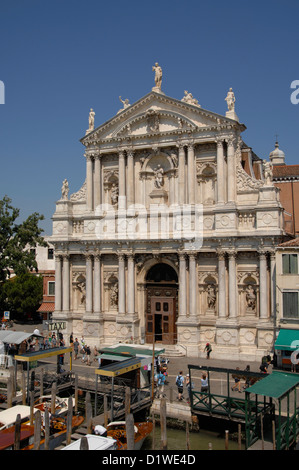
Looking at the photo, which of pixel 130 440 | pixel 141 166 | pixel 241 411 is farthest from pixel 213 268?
pixel 130 440

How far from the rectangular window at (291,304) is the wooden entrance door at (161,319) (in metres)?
8.24

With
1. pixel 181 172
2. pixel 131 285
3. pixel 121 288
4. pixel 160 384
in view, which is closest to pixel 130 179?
pixel 181 172

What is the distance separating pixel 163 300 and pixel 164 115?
1267cm

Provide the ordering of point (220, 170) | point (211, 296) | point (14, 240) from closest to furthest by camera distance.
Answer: point (220, 170)
point (211, 296)
point (14, 240)

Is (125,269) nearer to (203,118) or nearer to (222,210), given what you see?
(222,210)

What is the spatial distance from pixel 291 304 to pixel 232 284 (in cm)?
415

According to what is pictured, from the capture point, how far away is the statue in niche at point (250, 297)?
3039 centimetres

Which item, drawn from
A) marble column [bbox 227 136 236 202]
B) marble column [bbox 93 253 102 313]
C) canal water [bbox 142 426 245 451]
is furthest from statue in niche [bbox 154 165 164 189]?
canal water [bbox 142 426 245 451]

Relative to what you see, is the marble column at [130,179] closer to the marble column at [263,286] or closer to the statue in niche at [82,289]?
the statue in niche at [82,289]

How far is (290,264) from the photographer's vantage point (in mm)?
27531

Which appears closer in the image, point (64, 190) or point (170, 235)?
point (170, 235)

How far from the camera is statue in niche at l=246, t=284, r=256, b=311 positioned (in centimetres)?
3039

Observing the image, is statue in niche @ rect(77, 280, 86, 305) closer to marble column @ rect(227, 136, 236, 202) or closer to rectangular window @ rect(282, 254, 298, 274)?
marble column @ rect(227, 136, 236, 202)

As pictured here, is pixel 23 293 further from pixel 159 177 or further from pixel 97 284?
pixel 159 177
